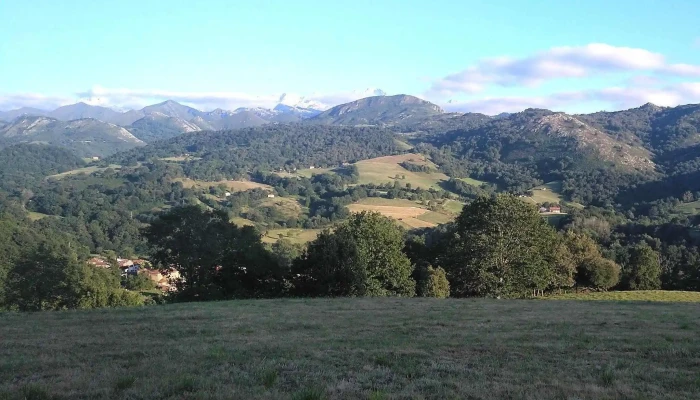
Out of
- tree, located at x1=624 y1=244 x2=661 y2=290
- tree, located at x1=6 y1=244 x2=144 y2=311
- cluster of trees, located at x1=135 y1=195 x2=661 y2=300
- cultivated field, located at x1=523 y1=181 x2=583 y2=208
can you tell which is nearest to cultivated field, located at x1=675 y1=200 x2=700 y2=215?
cultivated field, located at x1=523 y1=181 x2=583 y2=208

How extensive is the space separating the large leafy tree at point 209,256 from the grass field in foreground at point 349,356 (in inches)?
750

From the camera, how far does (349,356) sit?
36.7 feet

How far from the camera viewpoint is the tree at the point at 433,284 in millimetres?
40406

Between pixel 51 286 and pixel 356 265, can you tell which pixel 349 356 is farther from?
pixel 51 286

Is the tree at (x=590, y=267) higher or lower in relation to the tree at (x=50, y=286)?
higher

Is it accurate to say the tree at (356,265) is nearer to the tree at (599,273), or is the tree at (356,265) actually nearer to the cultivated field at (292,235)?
the tree at (599,273)

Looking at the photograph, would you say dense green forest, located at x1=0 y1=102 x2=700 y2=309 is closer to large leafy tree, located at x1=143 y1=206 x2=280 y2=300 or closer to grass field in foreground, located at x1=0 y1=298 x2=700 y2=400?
large leafy tree, located at x1=143 y1=206 x2=280 y2=300

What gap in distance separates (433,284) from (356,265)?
21.8ft

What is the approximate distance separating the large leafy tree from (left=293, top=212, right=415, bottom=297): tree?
9.44 ft

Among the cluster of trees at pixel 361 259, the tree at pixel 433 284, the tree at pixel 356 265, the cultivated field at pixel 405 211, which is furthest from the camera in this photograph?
the cultivated field at pixel 405 211

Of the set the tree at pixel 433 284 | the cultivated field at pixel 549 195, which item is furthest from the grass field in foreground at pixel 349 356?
the cultivated field at pixel 549 195

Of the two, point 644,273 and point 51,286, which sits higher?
Result: point 644,273

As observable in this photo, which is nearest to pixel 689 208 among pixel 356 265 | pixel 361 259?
pixel 361 259

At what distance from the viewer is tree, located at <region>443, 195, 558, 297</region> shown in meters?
41.9
